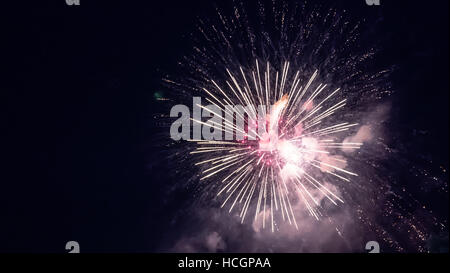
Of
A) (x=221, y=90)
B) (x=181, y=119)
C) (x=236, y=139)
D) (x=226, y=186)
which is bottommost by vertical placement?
(x=226, y=186)

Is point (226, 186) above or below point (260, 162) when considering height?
below

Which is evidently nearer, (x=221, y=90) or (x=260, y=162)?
(x=221, y=90)

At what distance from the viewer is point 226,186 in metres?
13.0
